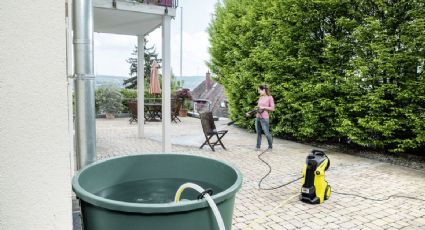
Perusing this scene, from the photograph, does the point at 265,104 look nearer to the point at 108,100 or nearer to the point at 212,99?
the point at 108,100

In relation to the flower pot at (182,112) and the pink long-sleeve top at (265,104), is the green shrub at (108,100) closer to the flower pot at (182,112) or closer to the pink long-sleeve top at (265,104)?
the flower pot at (182,112)

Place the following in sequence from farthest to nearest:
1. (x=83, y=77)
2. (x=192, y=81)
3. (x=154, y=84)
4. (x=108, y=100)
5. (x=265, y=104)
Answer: (x=192, y=81) < (x=108, y=100) < (x=154, y=84) < (x=265, y=104) < (x=83, y=77)

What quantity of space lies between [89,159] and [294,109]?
807 cm

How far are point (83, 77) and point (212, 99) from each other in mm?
18631

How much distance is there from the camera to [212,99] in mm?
20812

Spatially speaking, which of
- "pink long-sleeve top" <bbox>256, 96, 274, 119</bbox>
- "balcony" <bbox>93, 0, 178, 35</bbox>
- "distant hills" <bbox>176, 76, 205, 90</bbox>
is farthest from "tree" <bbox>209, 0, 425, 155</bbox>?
"distant hills" <bbox>176, 76, 205, 90</bbox>

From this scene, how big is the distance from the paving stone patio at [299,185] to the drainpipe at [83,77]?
2.26m

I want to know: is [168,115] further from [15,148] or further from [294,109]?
[15,148]

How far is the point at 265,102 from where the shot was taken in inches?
330

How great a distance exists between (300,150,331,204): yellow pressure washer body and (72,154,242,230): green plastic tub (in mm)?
2791

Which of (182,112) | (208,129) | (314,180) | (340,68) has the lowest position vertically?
(314,180)

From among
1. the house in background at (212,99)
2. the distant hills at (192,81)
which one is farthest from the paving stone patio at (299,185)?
the distant hills at (192,81)

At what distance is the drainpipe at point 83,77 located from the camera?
7.31 feet

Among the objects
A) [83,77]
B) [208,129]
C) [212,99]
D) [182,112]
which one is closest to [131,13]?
[208,129]
